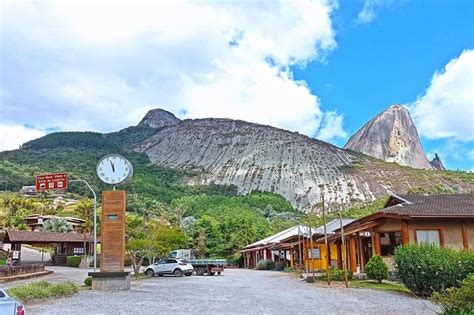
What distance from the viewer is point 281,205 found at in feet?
313

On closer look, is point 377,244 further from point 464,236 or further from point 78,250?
point 78,250

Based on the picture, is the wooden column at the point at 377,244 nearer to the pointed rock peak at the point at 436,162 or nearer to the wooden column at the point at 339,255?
the wooden column at the point at 339,255

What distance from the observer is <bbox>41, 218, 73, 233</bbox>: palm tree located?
58.3 m

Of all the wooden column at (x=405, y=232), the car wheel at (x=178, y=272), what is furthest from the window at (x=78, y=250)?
the wooden column at (x=405, y=232)

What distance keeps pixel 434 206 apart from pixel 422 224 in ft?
5.42

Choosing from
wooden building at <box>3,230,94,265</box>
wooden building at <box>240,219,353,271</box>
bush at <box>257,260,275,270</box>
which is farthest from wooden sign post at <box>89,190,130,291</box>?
bush at <box>257,260,275,270</box>

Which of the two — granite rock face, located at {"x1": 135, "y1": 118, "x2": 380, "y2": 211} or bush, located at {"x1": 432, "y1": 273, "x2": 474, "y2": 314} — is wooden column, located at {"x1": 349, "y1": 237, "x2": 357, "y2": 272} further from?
granite rock face, located at {"x1": 135, "y1": 118, "x2": 380, "y2": 211}

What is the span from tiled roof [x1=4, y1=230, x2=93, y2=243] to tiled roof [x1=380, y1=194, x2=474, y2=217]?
3347cm

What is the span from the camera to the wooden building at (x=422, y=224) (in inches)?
819

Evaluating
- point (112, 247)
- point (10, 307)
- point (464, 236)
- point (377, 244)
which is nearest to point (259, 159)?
point (377, 244)

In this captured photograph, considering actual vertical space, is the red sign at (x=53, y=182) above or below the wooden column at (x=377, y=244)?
above

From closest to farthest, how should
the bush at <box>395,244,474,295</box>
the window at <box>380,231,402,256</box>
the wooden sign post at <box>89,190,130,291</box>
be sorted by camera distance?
1. the bush at <box>395,244,474,295</box>
2. the wooden sign post at <box>89,190,130,291</box>
3. the window at <box>380,231,402,256</box>

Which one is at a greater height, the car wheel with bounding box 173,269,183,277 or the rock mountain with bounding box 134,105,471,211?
the rock mountain with bounding box 134,105,471,211

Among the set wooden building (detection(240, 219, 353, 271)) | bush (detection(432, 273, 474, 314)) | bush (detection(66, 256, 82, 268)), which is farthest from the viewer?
bush (detection(66, 256, 82, 268))
